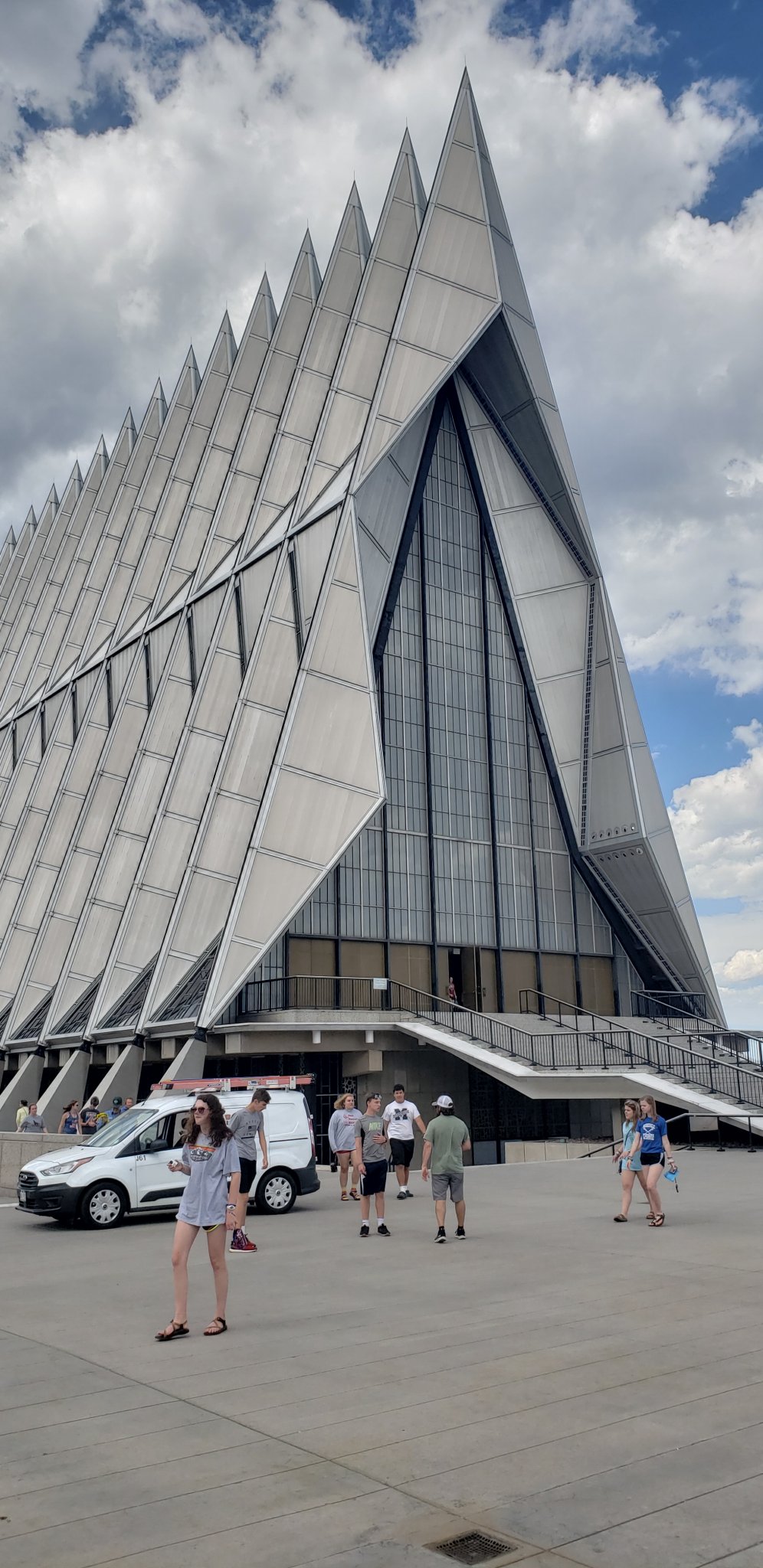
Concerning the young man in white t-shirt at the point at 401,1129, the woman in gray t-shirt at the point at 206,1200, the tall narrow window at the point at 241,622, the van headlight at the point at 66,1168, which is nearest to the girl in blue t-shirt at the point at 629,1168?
the young man in white t-shirt at the point at 401,1129

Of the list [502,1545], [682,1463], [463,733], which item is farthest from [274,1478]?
[463,733]

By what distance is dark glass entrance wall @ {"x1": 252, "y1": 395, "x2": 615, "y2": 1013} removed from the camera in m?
33.7

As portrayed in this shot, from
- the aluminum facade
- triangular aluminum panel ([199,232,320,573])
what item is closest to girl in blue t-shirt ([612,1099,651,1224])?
the aluminum facade

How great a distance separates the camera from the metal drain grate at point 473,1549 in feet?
14.5

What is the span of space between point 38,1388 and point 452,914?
28.3 m

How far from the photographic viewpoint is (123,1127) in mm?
15914

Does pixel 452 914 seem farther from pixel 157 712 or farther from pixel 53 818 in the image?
pixel 53 818

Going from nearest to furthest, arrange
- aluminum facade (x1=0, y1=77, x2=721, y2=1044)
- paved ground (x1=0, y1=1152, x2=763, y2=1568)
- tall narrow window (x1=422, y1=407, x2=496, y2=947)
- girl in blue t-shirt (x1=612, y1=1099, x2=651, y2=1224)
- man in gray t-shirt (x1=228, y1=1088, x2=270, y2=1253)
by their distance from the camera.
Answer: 1. paved ground (x1=0, y1=1152, x2=763, y2=1568)
2. man in gray t-shirt (x1=228, y1=1088, x2=270, y2=1253)
3. girl in blue t-shirt (x1=612, y1=1099, x2=651, y2=1224)
4. aluminum facade (x1=0, y1=77, x2=721, y2=1044)
5. tall narrow window (x1=422, y1=407, x2=496, y2=947)

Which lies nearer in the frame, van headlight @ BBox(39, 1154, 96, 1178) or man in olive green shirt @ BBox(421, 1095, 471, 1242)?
man in olive green shirt @ BBox(421, 1095, 471, 1242)

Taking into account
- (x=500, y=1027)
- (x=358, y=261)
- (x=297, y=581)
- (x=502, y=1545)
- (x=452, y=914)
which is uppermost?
(x=358, y=261)

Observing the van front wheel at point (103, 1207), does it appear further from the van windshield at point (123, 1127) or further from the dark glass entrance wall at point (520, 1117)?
the dark glass entrance wall at point (520, 1117)

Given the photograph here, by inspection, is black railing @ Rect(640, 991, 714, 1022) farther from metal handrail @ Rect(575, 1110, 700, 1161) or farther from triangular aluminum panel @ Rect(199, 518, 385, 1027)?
triangular aluminum panel @ Rect(199, 518, 385, 1027)

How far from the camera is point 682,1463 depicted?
5336 millimetres

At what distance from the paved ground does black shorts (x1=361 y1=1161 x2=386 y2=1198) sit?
5.30 feet
